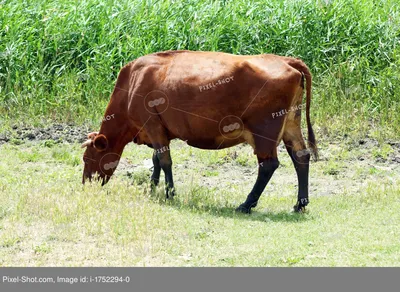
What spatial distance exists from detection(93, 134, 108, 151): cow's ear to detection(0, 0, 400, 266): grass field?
47cm

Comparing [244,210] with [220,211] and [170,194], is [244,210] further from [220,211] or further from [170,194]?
[170,194]

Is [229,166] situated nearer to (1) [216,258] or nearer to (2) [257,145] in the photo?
(2) [257,145]

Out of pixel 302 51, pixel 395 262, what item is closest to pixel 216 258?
pixel 395 262

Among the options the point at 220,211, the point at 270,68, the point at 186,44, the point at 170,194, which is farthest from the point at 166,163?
the point at 186,44

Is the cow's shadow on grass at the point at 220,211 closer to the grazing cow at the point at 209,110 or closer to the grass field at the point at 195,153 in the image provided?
the grass field at the point at 195,153

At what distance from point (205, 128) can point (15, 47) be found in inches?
220

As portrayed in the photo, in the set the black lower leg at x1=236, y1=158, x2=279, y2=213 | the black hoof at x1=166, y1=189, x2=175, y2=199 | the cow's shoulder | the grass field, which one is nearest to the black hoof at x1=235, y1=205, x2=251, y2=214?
the black lower leg at x1=236, y1=158, x2=279, y2=213

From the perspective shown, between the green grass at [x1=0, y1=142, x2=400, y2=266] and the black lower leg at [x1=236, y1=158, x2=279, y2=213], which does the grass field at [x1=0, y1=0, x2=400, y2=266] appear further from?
the black lower leg at [x1=236, y1=158, x2=279, y2=213]

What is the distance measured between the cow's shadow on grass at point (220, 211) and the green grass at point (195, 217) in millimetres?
14

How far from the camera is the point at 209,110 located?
10914 millimetres

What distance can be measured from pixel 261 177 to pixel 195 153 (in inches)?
120

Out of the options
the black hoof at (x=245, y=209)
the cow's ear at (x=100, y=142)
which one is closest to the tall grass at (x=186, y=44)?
the cow's ear at (x=100, y=142)

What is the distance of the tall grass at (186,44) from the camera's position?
15.0 m

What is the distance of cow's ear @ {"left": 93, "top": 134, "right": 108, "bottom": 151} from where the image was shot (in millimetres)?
11766
